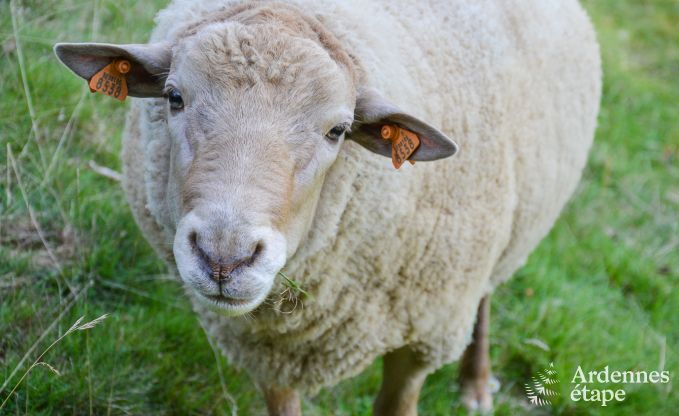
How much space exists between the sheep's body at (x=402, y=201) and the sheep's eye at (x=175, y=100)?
0.29m

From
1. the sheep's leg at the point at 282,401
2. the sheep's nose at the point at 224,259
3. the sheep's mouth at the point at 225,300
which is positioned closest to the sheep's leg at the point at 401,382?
the sheep's leg at the point at 282,401

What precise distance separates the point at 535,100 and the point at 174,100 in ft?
5.83

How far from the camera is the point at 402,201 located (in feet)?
9.38

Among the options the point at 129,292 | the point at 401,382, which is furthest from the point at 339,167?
the point at 129,292

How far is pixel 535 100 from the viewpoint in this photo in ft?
11.7

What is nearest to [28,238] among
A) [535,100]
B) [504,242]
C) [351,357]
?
[351,357]

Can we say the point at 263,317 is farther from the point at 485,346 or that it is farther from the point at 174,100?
the point at 485,346

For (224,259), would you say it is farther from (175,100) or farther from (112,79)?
(112,79)

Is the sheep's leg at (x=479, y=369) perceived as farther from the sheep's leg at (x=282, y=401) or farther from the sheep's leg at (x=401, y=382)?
the sheep's leg at (x=282, y=401)

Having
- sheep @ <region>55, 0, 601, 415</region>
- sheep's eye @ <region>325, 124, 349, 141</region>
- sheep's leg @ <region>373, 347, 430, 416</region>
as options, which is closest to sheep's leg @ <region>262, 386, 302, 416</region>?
sheep @ <region>55, 0, 601, 415</region>

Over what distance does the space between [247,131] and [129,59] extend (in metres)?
0.60

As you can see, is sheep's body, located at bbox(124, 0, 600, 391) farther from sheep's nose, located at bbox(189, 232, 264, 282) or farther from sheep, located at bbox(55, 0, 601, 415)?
sheep's nose, located at bbox(189, 232, 264, 282)

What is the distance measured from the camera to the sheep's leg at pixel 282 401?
128 inches

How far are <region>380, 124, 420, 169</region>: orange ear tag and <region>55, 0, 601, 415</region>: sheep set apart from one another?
0.8 inches
